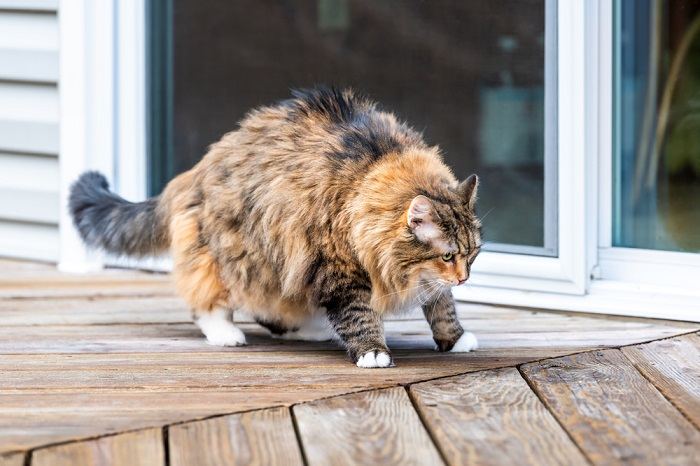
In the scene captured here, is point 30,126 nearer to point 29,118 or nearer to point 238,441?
point 29,118

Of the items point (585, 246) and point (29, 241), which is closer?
point (585, 246)

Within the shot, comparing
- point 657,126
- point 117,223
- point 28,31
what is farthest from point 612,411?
point 28,31

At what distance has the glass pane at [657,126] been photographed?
3.40m

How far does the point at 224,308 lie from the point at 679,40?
1.56 metres

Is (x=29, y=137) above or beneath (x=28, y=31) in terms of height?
beneath

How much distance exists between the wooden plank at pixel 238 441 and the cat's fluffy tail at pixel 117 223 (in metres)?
1.08

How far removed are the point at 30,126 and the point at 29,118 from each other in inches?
1.3

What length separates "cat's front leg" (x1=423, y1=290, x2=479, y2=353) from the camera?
3.02 m

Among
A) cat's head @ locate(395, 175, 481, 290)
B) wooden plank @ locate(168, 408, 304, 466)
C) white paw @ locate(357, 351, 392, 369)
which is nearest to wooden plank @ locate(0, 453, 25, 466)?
wooden plank @ locate(168, 408, 304, 466)

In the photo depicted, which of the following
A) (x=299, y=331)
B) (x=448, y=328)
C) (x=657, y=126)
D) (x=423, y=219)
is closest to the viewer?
(x=423, y=219)

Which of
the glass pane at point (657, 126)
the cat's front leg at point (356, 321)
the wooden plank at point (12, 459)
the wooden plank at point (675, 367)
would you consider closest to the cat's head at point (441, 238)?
the cat's front leg at point (356, 321)

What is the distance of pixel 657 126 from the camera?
349 cm

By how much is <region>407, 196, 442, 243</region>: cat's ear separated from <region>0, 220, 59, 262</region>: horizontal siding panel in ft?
7.25

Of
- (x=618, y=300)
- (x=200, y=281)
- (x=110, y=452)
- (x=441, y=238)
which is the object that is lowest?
(x=110, y=452)
